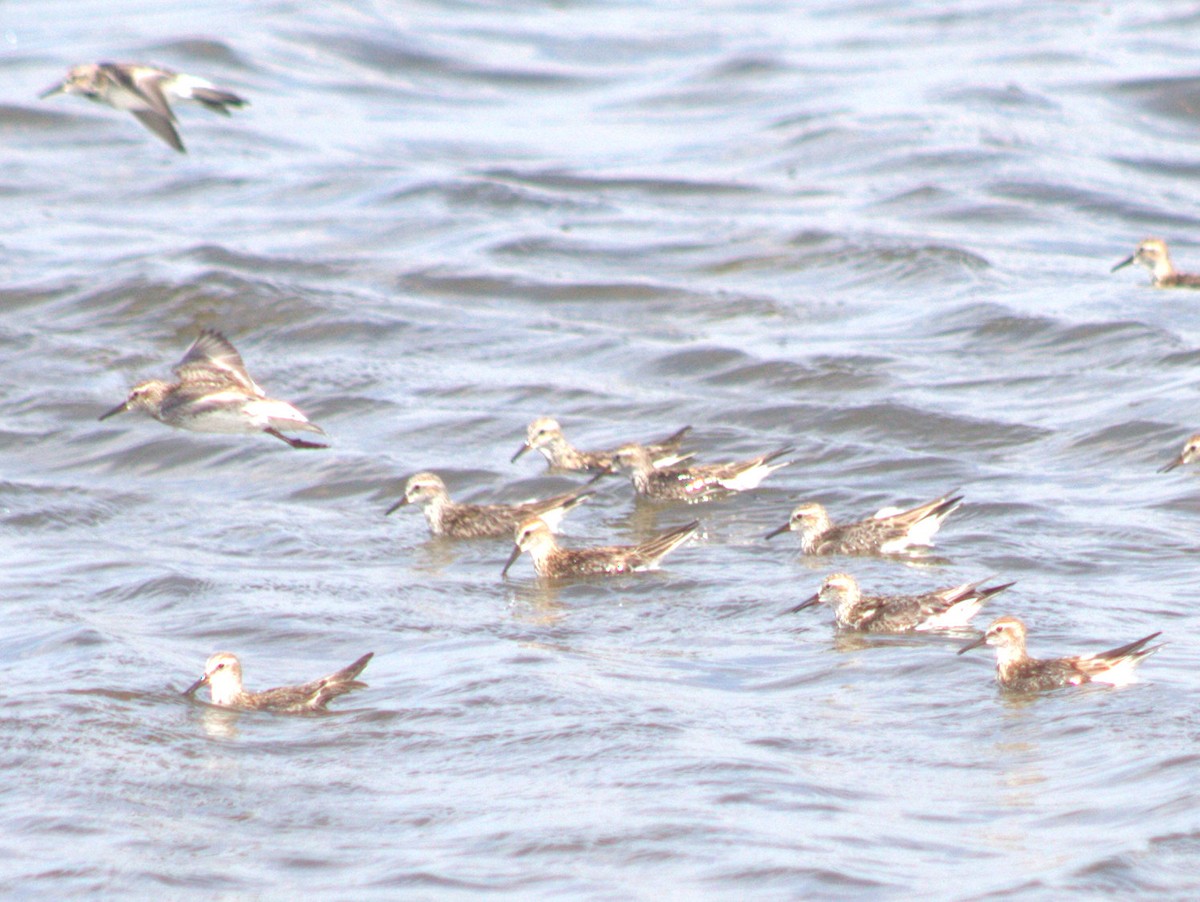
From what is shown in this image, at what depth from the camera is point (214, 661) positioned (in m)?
9.30

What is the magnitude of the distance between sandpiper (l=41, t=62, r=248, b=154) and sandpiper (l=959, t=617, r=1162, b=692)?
18.8 feet

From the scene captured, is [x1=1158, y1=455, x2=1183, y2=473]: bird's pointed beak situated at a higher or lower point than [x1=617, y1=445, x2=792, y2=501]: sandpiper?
higher

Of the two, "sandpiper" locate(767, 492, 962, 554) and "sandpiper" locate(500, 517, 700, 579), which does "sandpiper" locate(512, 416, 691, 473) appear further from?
"sandpiper" locate(500, 517, 700, 579)

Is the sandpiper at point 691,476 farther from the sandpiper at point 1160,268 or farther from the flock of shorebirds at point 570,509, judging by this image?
the sandpiper at point 1160,268

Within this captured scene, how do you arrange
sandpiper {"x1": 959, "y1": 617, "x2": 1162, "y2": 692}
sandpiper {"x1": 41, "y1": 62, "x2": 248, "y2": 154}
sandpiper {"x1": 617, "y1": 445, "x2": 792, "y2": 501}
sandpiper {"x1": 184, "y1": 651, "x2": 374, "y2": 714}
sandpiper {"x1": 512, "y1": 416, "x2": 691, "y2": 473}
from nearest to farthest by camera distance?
sandpiper {"x1": 959, "y1": 617, "x2": 1162, "y2": 692} → sandpiper {"x1": 184, "y1": 651, "x2": 374, "y2": 714} → sandpiper {"x1": 41, "y1": 62, "x2": 248, "y2": 154} → sandpiper {"x1": 617, "y1": 445, "x2": 792, "y2": 501} → sandpiper {"x1": 512, "y1": 416, "x2": 691, "y2": 473}

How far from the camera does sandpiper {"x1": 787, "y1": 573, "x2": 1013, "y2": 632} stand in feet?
33.8

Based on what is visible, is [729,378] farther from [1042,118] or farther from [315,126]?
[315,126]

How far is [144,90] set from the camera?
1282 cm

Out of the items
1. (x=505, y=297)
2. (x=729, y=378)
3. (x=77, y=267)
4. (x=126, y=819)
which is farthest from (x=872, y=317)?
(x=126, y=819)

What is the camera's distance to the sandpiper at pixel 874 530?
38.8 feet

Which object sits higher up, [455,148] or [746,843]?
[746,843]

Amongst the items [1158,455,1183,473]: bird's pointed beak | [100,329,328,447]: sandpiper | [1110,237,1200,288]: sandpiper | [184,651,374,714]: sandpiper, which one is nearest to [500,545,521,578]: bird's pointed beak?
[100,329,328,447]: sandpiper

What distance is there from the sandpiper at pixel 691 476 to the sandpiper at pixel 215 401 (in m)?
2.38

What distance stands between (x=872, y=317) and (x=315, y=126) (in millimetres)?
11840
